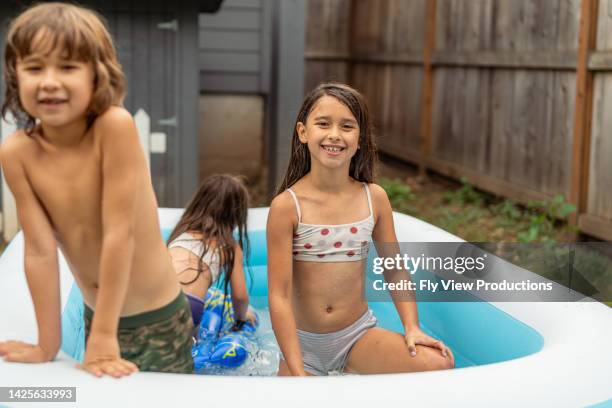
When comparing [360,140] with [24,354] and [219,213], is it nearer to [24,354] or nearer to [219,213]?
[219,213]

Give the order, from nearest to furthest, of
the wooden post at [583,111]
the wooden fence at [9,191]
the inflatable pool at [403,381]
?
the inflatable pool at [403,381] → the wooden post at [583,111] → the wooden fence at [9,191]

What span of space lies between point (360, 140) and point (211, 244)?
90cm

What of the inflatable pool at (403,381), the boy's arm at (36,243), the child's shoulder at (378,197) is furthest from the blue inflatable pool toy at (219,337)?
the boy's arm at (36,243)

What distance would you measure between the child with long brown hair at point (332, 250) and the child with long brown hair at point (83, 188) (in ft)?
1.91

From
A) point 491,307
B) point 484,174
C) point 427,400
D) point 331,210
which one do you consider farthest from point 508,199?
point 427,400

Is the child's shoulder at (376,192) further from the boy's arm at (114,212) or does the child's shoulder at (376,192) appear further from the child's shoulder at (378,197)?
the boy's arm at (114,212)

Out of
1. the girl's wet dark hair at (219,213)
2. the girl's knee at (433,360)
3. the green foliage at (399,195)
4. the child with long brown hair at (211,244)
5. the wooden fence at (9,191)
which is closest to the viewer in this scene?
the girl's knee at (433,360)

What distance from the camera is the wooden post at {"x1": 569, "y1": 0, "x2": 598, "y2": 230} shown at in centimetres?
500

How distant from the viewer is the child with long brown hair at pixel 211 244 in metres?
3.21

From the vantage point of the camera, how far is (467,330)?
3.20m

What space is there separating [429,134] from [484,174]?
1.38m

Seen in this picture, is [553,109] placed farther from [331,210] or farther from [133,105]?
[331,210]

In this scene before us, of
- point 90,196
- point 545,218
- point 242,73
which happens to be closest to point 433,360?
point 90,196

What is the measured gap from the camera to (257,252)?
4375mm
